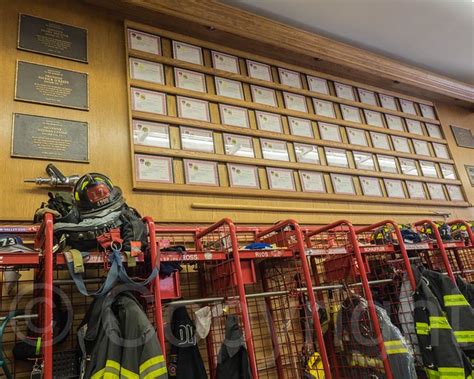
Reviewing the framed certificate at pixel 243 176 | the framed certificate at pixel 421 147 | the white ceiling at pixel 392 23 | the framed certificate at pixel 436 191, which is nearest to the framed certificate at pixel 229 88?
the framed certificate at pixel 243 176

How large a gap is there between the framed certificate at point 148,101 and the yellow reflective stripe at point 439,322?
2839 millimetres

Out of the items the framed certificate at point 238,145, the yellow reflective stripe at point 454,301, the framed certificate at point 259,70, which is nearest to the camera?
the yellow reflective stripe at point 454,301

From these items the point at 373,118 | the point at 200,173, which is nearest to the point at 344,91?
the point at 373,118

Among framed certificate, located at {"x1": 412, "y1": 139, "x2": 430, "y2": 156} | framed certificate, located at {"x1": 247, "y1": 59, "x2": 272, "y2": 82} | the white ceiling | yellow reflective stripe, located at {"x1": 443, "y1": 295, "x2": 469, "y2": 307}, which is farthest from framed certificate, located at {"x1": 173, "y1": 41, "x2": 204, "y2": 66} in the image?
framed certificate, located at {"x1": 412, "y1": 139, "x2": 430, "y2": 156}

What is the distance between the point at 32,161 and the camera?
9.35 ft

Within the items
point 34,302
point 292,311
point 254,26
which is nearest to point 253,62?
point 254,26

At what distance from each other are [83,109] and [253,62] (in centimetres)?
211

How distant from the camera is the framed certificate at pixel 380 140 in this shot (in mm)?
5039

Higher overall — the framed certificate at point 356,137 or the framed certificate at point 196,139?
the framed certificate at point 356,137

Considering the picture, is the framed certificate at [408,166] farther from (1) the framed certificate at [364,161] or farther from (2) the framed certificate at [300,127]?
(2) the framed certificate at [300,127]

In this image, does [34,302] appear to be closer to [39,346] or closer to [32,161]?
[39,346]

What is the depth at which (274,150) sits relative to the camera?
4121 mm

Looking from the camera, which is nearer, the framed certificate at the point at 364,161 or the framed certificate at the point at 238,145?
the framed certificate at the point at 238,145

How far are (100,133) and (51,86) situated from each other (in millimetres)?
535
